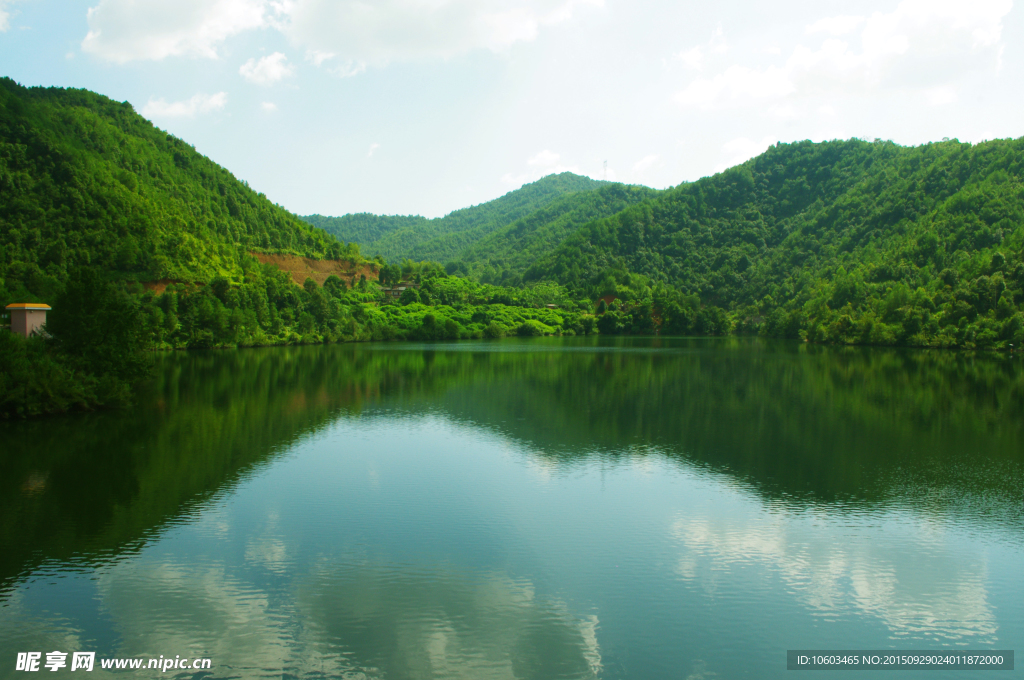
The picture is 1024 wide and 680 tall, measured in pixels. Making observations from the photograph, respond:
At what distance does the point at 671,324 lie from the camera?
11600cm

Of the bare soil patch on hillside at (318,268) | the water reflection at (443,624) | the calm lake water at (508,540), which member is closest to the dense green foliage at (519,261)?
the bare soil patch on hillside at (318,268)

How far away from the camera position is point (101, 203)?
6469 centimetres

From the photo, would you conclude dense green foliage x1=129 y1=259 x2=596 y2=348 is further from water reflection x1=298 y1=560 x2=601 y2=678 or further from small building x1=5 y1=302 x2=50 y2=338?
water reflection x1=298 y1=560 x2=601 y2=678

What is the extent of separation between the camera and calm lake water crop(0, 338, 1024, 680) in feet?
27.3

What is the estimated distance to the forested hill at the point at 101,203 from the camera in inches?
2250

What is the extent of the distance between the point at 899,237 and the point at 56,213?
101 meters

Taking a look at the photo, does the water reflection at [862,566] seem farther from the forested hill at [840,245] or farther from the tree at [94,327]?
the forested hill at [840,245]

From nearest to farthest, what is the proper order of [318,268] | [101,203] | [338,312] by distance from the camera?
1. [101,203]
2. [338,312]
3. [318,268]

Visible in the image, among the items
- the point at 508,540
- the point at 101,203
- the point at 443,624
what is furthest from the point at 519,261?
the point at 443,624

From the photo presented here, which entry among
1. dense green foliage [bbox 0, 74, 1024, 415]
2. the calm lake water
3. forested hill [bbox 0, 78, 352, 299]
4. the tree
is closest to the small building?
the tree

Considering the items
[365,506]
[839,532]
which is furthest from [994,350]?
[365,506]

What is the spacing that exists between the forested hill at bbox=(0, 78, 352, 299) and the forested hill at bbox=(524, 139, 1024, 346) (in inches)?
2844

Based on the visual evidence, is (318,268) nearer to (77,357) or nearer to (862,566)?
(77,357)

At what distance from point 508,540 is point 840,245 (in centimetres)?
11146
